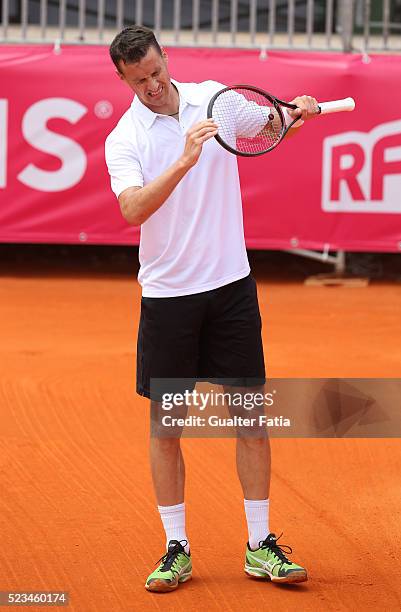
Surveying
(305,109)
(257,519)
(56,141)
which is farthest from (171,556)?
(56,141)

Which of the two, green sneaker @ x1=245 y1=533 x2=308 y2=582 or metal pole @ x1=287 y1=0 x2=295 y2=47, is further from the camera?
metal pole @ x1=287 y1=0 x2=295 y2=47

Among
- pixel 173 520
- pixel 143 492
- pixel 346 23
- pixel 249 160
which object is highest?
pixel 346 23

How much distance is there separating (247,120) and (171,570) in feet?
5.67

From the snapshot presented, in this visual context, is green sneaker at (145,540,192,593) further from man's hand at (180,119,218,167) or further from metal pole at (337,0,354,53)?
metal pole at (337,0,354,53)

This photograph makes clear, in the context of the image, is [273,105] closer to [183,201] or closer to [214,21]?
[183,201]

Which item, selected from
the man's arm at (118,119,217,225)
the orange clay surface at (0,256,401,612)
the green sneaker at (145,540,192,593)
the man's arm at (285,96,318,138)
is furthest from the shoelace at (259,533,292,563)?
the man's arm at (285,96,318,138)

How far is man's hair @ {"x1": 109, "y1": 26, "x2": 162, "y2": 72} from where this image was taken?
3.96 meters

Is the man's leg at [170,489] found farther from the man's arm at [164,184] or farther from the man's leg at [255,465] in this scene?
the man's arm at [164,184]

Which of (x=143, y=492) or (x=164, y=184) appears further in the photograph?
(x=143, y=492)

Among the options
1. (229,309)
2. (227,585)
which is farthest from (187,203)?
(227,585)

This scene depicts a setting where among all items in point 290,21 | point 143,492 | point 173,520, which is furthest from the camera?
point 290,21

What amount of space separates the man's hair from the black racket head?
0.98 feet

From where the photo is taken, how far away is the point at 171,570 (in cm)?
433

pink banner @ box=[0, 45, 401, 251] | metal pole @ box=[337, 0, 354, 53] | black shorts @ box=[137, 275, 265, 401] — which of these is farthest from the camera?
metal pole @ box=[337, 0, 354, 53]
